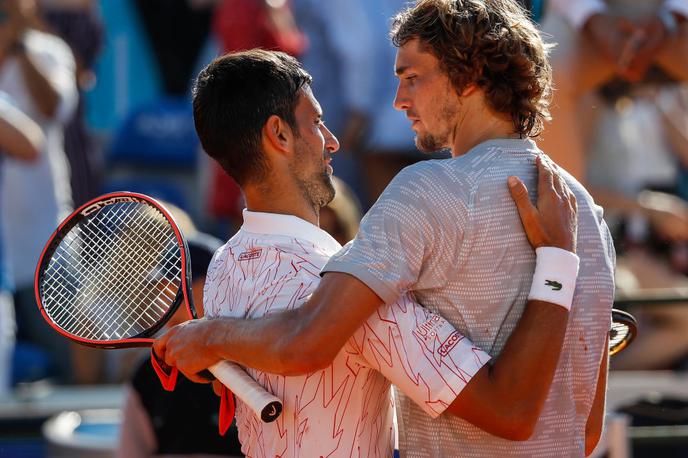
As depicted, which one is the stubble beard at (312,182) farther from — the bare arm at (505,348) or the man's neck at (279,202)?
the bare arm at (505,348)

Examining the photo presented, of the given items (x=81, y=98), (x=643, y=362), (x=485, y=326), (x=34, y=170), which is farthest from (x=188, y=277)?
(x=81, y=98)

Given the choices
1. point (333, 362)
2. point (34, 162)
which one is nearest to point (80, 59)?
point (34, 162)

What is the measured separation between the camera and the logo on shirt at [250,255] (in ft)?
7.11

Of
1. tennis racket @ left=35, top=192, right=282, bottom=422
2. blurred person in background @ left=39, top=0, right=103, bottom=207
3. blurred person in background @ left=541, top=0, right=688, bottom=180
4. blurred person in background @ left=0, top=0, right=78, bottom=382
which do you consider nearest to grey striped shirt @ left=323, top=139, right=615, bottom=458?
tennis racket @ left=35, top=192, right=282, bottom=422

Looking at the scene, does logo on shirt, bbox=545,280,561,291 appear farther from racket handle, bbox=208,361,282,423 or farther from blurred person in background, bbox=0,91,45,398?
blurred person in background, bbox=0,91,45,398

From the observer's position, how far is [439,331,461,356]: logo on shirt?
1.97 meters

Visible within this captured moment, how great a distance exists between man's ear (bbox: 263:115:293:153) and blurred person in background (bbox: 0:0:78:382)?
3094 millimetres

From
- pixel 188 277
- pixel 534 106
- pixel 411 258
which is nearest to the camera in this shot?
pixel 411 258

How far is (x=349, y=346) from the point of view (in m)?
2.06

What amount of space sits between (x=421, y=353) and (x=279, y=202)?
1.44 feet

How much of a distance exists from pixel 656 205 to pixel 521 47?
158 inches

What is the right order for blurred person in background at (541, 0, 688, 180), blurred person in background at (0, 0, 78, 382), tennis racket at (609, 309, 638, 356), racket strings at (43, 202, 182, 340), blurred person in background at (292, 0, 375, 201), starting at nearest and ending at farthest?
tennis racket at (609, 309, 638, 356), racket strings at (43, 202, 182, 340), blurred person in background at (541, 0, 688, 180), blurred person in background at (0, 0, 78, 382), blurred person in background at (292, 0, 375, 201)

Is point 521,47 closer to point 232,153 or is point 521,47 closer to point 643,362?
point 232,153

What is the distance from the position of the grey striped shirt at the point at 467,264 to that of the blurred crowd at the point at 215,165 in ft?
7.43
